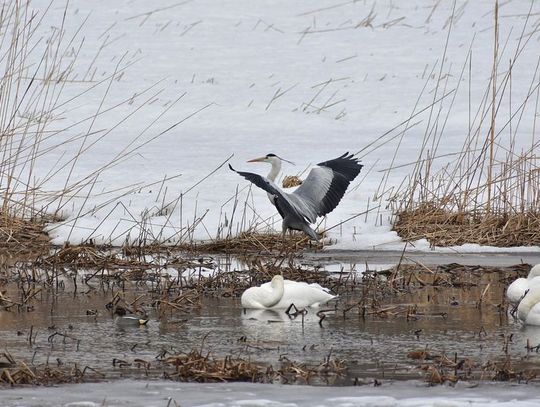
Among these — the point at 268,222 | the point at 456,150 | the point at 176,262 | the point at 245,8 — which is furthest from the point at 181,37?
the point at 176,262

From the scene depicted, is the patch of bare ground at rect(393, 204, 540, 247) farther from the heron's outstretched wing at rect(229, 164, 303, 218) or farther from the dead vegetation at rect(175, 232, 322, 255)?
the heron's outstretched wing at rect(229, 164, 303, 218)

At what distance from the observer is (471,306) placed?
288 inches

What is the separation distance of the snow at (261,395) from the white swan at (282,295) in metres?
2.04

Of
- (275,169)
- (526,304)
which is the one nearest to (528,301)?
(526,304)

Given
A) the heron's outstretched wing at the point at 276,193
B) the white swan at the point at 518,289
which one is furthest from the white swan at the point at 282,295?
the heron's outstretched wing at the point at 276,193

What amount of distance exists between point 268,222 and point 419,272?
2.92 meters

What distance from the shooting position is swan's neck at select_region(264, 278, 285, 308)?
7074 millimetres

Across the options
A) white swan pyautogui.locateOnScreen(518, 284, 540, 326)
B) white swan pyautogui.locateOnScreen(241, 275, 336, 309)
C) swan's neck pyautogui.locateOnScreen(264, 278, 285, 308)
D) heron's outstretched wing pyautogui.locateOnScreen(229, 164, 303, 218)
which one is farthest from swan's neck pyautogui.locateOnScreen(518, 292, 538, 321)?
heron's outstretched wing pyautogui.locateOnScreen(229, 164, 303, 218)

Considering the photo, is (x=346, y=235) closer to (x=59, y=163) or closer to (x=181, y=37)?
(x=59, y=163)

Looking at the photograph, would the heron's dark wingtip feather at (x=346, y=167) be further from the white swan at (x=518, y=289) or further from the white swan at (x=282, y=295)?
the white swan at (x=518, y=289)

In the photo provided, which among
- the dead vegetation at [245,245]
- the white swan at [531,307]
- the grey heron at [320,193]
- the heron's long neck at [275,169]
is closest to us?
the white swan at [531,307]

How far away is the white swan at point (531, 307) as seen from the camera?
651 centimetres

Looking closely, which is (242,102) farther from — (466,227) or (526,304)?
→ (526,304)

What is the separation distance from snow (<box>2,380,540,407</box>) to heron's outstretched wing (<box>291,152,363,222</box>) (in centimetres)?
492
